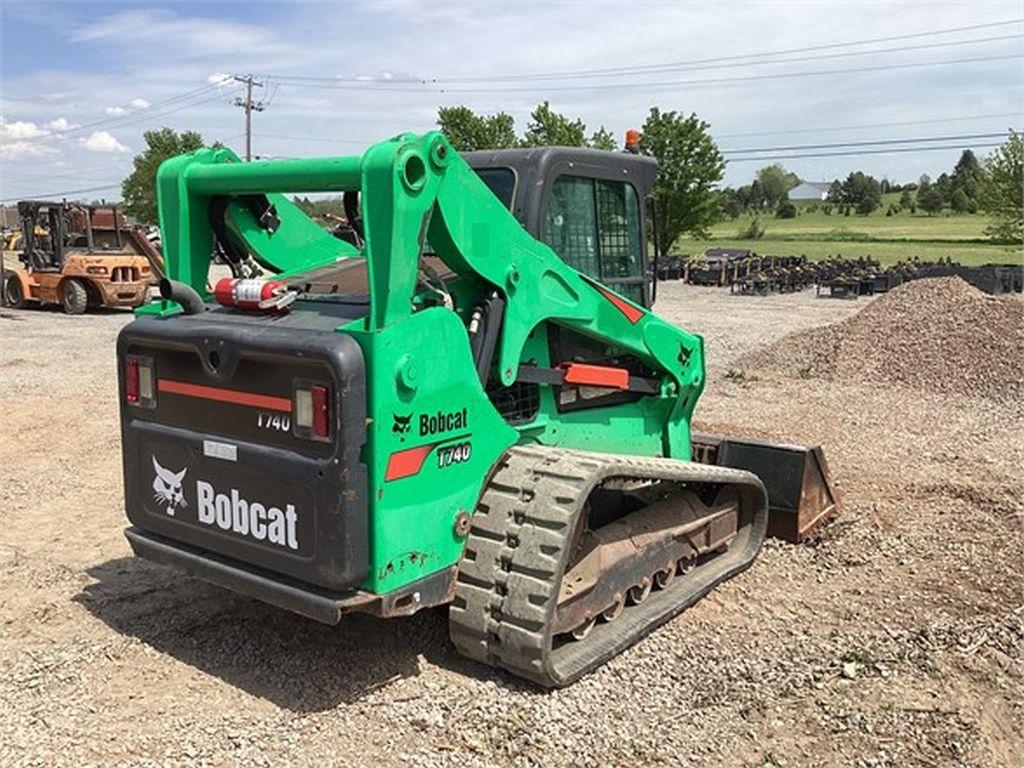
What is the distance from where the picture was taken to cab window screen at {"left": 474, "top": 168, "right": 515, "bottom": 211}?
4.88 meters

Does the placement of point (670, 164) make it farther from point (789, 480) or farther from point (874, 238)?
point (789, 480)

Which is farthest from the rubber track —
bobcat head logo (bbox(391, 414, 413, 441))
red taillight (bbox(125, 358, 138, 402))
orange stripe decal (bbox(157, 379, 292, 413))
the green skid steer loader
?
red taillight (bbox(125, 358, 138, 402))

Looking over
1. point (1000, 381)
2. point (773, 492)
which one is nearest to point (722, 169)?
point (1000, 381)

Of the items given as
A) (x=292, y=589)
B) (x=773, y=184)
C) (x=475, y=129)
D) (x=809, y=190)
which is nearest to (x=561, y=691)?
(x=292, y=589)

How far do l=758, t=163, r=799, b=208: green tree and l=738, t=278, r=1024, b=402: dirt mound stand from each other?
314 feet

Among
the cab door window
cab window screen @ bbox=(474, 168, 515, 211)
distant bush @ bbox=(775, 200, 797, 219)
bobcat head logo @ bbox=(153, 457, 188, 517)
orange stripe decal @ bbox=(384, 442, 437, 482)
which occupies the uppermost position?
distant bush @ bbox=(775, 200, 797, 219)

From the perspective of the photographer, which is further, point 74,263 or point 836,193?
point 836,193

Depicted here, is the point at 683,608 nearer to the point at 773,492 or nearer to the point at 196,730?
the point at 773,492

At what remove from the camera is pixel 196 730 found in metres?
3.91

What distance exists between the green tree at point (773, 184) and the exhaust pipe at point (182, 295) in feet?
351

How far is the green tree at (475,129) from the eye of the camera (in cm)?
3997

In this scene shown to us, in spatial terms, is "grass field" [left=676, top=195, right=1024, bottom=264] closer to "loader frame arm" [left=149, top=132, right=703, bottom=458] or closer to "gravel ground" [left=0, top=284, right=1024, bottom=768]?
Result: "gravel ground" [left=0, top=284, right=1024, bottom=768]

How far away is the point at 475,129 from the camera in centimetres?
4006

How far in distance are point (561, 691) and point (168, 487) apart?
6.47 feet
